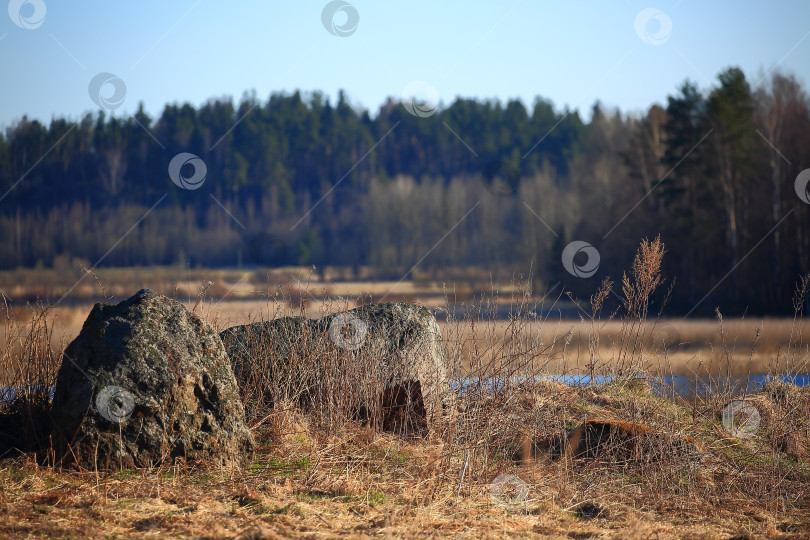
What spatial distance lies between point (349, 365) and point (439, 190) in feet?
181

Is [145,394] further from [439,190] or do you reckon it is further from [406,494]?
[439,190]

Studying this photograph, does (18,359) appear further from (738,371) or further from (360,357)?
(738,371)

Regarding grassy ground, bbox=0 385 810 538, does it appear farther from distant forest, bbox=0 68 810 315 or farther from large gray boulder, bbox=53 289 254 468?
distant forest, bbox=0 68 810 315

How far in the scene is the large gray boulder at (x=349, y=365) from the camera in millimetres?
6367

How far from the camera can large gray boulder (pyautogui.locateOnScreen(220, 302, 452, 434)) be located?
20.9 feet

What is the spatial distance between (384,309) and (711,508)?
353cm

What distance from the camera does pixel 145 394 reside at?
4953mm

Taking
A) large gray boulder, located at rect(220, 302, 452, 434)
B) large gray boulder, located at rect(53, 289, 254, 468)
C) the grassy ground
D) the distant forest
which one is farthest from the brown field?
the distant forest

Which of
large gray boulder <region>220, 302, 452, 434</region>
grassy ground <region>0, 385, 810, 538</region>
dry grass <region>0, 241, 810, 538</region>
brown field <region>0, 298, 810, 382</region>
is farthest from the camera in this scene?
brown field <region>0, 298, 810, 382</region>

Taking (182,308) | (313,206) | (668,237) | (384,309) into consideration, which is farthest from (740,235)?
(313,206)

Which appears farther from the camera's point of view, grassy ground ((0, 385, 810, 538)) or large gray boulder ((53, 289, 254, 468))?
large gray boulder ((53, 289, 254, 468))

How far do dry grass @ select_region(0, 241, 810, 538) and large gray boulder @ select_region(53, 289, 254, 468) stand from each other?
177mm

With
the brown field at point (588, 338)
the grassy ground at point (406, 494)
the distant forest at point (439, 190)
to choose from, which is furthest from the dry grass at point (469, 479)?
the distant forest at point (439, 190)

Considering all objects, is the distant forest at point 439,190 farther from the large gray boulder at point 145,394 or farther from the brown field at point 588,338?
the large gray boulder at point 145,394
